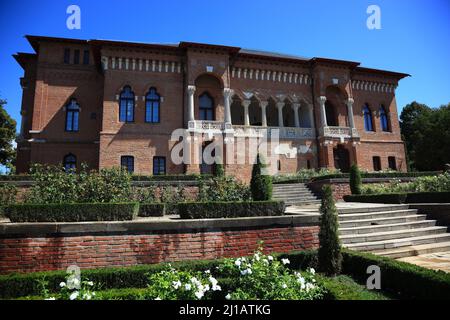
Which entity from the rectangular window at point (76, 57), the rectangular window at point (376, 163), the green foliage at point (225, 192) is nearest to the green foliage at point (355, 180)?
the green foliage at point (225, 192)

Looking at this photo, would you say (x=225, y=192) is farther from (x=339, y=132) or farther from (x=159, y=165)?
(x=339, y=132)

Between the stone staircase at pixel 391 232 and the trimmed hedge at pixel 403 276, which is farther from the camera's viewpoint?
the stone staircase at pixel 391 232

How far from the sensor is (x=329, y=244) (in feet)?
20.4

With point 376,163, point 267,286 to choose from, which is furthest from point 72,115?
point 376,163

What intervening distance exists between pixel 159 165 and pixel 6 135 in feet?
60.3

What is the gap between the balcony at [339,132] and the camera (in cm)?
2470

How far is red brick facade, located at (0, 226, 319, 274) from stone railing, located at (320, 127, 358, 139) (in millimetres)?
18943

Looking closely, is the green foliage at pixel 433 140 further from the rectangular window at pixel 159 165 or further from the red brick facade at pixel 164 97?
the rectangular window at pixel 159 165

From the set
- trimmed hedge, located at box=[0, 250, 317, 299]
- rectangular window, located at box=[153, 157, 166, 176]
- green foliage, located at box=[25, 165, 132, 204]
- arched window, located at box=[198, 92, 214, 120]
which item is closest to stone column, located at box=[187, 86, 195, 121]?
arched window, located at box=[198, 92, 214, 120]

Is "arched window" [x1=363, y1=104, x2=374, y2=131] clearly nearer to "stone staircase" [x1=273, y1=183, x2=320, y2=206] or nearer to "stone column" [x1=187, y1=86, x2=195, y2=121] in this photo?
"stone staircase" [x1=273, y1=183, x2=320, y2=206]

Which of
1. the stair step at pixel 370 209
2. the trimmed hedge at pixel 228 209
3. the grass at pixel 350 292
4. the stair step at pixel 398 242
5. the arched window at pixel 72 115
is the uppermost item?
the arched window at pixel 72 115

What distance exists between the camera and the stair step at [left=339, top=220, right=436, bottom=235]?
8561 mm

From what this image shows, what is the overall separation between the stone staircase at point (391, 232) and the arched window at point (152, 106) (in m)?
16.4
